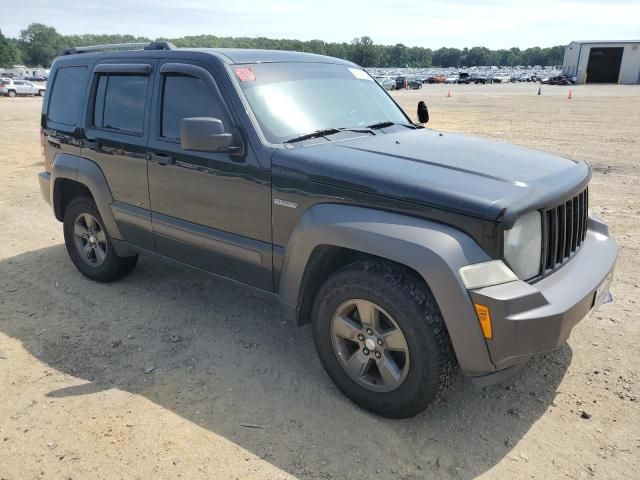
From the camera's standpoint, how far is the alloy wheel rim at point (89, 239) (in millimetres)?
4844

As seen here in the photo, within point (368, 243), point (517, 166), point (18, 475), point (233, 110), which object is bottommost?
point (18, 475)

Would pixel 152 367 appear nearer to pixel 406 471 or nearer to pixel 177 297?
pixel 177 297

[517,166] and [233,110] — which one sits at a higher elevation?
[233,110]

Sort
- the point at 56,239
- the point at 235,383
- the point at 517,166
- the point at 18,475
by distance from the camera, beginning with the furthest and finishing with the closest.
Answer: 1. the point at 56,239
2. the point at 235,383
3. the point at 517,166
4. the point at 18,475

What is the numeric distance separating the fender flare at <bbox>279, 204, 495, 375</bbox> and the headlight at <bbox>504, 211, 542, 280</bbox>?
15 centimetres

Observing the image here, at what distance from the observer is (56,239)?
626 centimetres

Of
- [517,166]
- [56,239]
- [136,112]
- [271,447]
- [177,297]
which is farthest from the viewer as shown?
[56,239]

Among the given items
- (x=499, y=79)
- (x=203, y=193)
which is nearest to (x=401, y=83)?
(x=499, y=79)

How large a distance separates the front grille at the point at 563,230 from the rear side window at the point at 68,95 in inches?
152

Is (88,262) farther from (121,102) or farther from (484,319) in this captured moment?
(484,319)

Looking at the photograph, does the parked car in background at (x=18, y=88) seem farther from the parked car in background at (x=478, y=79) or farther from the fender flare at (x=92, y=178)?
the parked car in background at (x=478, y=79)

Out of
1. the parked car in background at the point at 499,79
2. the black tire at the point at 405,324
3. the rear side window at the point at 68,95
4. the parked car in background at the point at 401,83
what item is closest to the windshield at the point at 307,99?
the black tire at the point at 405,324

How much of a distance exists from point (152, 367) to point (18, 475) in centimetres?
106

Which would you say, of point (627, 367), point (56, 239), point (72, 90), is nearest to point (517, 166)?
point (627, 367)
